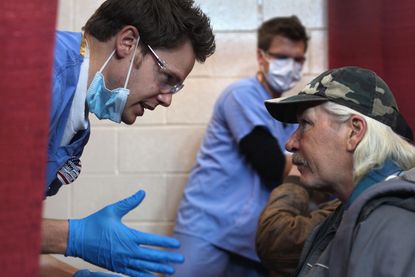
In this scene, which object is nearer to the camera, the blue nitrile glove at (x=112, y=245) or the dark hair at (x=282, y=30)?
the blue nitrile glove at (x=112, y=245)

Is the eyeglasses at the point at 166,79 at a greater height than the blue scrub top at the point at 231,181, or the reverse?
the eyeglasses at the point at 166,79

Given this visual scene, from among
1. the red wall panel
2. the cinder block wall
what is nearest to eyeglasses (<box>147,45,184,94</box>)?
the red wall panel

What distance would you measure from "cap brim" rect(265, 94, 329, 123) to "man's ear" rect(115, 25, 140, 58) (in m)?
0.33

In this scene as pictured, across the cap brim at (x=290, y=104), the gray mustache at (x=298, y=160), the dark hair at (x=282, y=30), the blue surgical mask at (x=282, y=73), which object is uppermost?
the dark hair at (x=282, y=30)

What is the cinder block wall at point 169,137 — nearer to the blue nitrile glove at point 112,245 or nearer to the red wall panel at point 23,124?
the blue nitrile glove at point 112,245

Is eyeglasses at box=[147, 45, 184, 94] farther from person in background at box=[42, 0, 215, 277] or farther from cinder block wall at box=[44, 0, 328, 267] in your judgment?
cinder block wall at box=[44, 0, 328, 267]

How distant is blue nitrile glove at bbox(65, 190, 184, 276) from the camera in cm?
127

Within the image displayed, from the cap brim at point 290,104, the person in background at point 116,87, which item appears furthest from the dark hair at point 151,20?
the cap brim at point 290,104

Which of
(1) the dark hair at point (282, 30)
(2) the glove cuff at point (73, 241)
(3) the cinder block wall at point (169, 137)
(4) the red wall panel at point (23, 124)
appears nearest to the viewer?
(4) the red wall panel at point (23, 124)

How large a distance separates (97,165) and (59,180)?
3.04ft

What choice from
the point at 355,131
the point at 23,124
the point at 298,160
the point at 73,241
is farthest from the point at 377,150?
the point at 23,124

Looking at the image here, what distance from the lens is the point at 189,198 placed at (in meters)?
2.14

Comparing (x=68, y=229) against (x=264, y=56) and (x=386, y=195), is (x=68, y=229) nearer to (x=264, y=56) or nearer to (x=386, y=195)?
(x=386, y=195)

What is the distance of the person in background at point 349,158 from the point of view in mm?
1118
